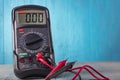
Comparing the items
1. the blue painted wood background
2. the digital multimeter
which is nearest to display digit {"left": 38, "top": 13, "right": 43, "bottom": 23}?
the digital multimeter

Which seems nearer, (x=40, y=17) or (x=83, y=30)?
(x=40, y=17)

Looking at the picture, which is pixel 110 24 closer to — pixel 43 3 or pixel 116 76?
pixel 43 3

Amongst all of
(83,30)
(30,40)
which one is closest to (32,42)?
(30,40)

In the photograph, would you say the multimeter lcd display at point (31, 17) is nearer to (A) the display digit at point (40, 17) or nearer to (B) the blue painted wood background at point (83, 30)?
(A) the display digit at point (40, 17)

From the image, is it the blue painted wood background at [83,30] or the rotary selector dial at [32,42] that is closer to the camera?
→ the rotary selector dial at [32,42]

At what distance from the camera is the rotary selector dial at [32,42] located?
21.7 inches

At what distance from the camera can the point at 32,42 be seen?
0.55 meters

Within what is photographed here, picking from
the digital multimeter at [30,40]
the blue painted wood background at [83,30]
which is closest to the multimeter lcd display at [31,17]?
the digital multimeter at [30,40]

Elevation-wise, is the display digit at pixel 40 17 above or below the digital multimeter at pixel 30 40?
above

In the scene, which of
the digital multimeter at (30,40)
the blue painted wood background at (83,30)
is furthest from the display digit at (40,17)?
the blue painted wood background at (83,30)

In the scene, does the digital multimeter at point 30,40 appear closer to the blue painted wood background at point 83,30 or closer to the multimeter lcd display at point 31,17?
the multimeter lcd display at point 31,17

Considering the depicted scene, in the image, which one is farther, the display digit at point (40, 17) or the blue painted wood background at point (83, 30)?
the blue painted wood background at point (83, 30)

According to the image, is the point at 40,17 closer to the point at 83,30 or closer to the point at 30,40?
the point at 30,40

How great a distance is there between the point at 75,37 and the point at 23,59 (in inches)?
34.4
